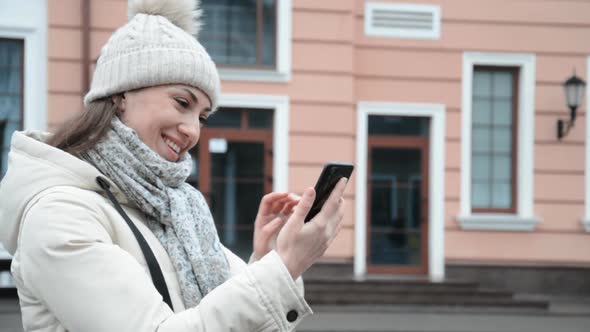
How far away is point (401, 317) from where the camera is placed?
28.1ft

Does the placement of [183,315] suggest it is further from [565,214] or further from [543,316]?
[565,214]

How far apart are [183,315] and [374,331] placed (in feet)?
21.8

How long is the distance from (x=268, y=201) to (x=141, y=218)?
1.19 feet

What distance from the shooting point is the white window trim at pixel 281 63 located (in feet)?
30.3

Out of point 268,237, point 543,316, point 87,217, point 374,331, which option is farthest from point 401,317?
point 87,217

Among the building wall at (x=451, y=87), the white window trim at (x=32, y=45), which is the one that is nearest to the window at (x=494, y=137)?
the building wall at (x=451, y=87)

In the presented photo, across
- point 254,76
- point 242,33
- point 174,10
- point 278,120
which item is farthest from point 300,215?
point 242,33

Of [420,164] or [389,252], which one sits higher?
[420,164]

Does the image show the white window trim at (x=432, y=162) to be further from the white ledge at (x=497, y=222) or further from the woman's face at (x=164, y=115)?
the woman's face at (x=164, y=115)

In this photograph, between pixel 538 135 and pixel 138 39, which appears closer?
pixel 138 39

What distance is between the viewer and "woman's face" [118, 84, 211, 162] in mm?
1523

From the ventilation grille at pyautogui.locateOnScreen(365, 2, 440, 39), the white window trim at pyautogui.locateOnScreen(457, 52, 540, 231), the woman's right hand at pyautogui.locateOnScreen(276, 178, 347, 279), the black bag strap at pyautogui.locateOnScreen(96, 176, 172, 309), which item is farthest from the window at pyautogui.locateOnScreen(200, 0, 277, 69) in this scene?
the woman's right hand at pyautogui.locateOnScreen(276, 178, 347, 279)

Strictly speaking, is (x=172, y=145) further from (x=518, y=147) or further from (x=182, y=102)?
(x=518, y=147)

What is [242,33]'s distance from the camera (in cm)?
959
